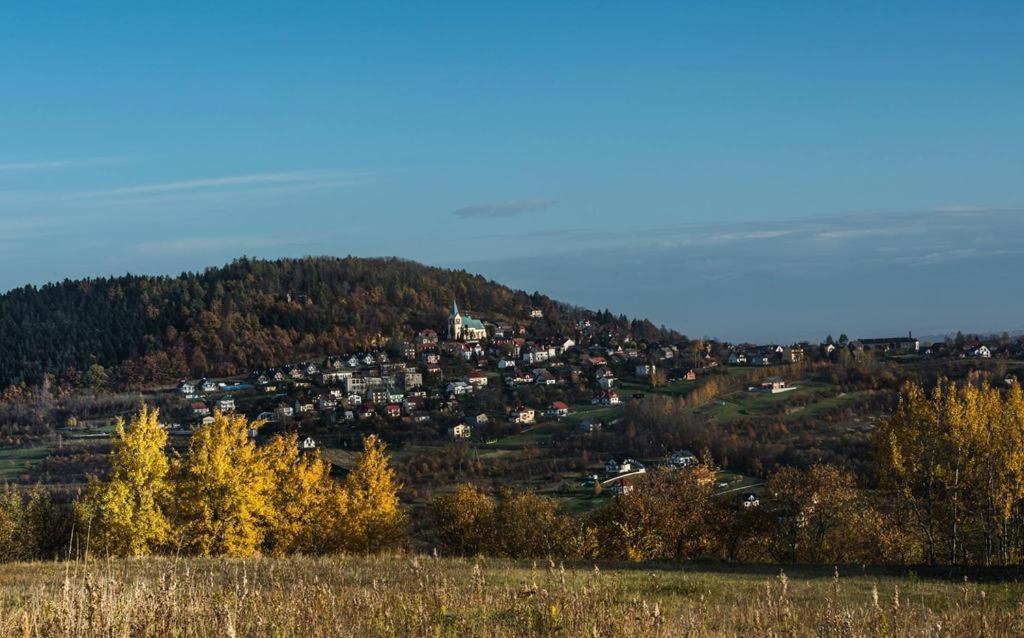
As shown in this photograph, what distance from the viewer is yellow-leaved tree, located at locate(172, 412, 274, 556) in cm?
3684

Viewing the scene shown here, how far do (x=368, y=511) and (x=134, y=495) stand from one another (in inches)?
532

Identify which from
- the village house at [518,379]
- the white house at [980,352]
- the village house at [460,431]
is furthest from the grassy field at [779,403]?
the village house at [518,379]

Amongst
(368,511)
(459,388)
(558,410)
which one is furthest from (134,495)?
(459,388)

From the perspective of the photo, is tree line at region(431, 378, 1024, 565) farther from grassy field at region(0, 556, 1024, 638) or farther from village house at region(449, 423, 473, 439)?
village house at region(449, 423, 473, 439)

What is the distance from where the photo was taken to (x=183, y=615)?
760 centimetres

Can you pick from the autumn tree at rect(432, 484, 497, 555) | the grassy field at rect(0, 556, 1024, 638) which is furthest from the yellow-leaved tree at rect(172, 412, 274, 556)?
the grassy field at rect(0, 556, 1024, 638)

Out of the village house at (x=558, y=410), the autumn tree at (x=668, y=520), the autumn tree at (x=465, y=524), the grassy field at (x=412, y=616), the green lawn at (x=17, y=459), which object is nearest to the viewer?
the grassy field at (x=412, y=616)

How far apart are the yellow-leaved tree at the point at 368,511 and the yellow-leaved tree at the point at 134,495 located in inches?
421

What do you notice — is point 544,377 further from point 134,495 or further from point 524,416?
point 134,495

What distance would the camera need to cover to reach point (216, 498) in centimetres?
3741

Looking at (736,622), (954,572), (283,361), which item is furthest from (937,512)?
(283,361)

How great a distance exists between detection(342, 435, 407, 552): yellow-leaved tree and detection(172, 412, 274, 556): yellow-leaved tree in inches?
293

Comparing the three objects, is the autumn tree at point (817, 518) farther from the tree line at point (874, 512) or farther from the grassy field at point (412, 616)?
the grassy field at point (412, 616)

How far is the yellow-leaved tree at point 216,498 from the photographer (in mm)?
36844
